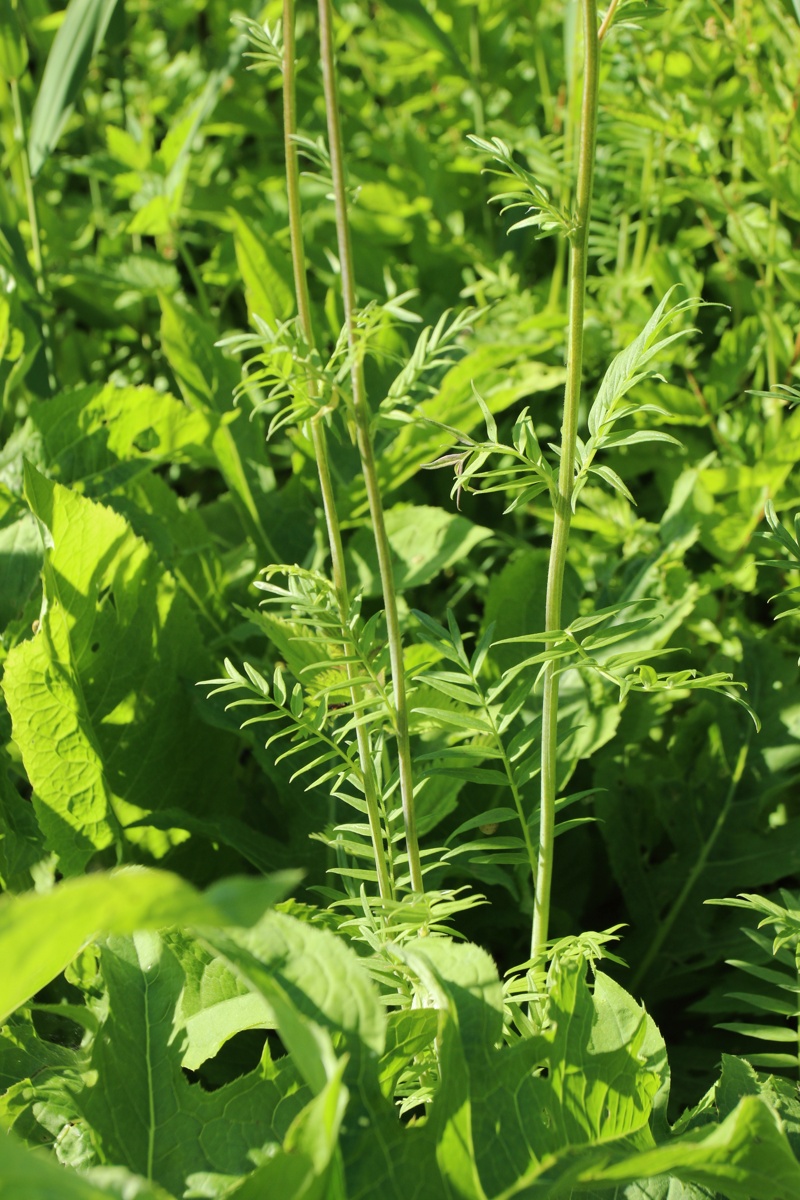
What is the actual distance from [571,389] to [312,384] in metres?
0.18

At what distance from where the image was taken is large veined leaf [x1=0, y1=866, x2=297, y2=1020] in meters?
0.45

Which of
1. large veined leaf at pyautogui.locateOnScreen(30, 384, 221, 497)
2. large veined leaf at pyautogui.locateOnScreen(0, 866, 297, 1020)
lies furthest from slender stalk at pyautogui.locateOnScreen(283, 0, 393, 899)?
large veined leaf at pyautogui.locateOnScreen(30, 384, 221, 497)

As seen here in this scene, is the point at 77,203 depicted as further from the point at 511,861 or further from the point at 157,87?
the point at 511,861

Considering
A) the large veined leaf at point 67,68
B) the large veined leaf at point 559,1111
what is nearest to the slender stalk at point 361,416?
the large veined leaf at point 559,1111

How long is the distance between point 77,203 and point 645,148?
1.28 metres

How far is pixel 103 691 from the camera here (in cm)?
117

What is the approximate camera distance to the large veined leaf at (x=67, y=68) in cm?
155

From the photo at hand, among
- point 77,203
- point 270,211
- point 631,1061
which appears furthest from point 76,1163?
point 77,203

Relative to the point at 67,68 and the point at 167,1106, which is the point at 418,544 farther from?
the point at 67,68

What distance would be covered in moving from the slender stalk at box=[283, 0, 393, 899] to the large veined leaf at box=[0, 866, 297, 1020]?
0.33m

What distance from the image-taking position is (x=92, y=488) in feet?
4.52

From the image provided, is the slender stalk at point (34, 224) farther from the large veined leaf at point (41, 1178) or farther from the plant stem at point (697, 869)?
the large veined leaf at point (41, 1178)

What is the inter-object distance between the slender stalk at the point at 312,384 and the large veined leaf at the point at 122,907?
0.33 meters

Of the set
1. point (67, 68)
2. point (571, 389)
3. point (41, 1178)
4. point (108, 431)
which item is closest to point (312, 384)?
point (571, 389)
